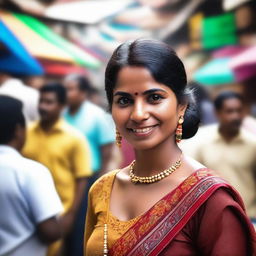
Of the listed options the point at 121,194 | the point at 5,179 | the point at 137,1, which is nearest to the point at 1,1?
the point at 137,1

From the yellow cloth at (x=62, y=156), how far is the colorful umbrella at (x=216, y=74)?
343 centimetres

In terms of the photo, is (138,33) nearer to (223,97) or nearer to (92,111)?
(92,111)

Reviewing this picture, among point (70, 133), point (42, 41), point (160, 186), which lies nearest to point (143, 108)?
point (160, 186)

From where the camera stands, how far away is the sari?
6.16 feet

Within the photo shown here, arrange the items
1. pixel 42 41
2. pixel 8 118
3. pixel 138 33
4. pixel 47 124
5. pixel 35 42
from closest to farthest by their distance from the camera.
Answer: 1. pixel 8 118
2. pixel 47 124
3. pixel 35 42
4. pixel 42 41
5. pixel 138 33

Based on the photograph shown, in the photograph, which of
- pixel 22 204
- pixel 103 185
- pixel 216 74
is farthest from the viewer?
pixel 216 74

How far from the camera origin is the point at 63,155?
492cm

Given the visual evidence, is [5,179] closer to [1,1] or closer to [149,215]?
[149,215]

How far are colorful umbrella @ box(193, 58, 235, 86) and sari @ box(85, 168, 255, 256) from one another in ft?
19.7

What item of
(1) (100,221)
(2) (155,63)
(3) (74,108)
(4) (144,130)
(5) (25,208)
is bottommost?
(3) (74,108)

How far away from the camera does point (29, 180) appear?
3.07 meters

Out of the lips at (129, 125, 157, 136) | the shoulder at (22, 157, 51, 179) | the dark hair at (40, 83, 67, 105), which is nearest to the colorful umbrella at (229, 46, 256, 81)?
the dark hair at (40, 83, 67, 105)

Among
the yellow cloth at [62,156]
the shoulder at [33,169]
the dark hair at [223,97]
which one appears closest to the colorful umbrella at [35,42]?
the yellow cloth at [62,156]

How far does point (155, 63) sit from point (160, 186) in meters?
0.42
